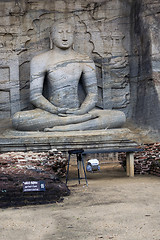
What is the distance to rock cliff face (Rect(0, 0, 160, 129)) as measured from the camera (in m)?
9.38

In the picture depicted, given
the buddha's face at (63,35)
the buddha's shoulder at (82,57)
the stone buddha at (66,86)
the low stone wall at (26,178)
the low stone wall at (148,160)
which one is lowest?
the low stone wall at (148,160)

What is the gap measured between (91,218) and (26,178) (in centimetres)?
150

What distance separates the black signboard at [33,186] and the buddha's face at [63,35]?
539 cm

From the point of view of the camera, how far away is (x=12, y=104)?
30.7 ft

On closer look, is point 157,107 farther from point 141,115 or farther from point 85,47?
point 85,47

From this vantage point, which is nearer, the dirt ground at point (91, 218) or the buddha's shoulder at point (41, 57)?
the dirt ground at point (91, 218)

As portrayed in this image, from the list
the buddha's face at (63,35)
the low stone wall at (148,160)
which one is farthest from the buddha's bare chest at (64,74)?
the low stone wall at (148,160)

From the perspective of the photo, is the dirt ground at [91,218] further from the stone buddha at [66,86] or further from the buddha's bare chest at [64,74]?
the buddha's bare chest at [64,74]

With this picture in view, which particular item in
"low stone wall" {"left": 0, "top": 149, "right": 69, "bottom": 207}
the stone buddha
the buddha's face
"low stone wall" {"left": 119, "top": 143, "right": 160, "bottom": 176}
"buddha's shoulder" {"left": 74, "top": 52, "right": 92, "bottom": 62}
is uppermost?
the buddha's face

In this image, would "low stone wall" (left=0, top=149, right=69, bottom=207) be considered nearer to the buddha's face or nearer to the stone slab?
the stone slab

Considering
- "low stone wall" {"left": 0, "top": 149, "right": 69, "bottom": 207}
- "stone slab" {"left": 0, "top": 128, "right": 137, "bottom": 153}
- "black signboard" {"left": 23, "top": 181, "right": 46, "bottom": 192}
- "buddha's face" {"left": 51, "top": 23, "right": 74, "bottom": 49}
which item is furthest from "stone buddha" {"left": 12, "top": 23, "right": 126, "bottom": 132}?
"black signboard" {"left": 23, "top": 181, "right": 46, "bottom": 192}

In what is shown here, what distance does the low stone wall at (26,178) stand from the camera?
4266mm

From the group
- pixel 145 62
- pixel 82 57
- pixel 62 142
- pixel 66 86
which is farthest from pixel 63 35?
pixel 62 142

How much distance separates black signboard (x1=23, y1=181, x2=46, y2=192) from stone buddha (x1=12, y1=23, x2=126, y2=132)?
146 inches
